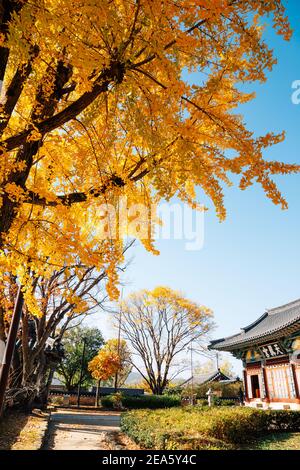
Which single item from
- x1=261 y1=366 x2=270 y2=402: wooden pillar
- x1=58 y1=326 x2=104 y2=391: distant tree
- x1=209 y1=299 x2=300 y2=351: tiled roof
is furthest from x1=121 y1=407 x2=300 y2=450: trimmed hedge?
x1=58 y1=326 x2=104 y2=391: distant tree

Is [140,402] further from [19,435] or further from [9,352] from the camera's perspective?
[9,352]

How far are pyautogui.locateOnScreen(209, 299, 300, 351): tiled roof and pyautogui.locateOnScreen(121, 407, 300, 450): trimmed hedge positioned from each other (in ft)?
10.9

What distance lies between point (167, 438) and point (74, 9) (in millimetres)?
8336

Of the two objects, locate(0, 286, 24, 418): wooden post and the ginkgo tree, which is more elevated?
the ginkgo tree

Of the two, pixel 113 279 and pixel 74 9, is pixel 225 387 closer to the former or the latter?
pixel 113 279

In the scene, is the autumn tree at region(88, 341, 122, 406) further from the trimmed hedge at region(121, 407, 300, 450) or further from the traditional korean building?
the trimmed hedge at region(121, 407, 300, 450)

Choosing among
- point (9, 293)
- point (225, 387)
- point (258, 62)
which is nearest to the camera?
point (258, 62)

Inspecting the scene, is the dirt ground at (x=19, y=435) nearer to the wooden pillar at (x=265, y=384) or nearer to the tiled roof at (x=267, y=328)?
the tiled roof at (x=267, y=328)

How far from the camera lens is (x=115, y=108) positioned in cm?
382

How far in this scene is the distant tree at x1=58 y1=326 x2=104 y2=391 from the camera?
114 feet

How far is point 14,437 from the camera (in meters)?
7.64

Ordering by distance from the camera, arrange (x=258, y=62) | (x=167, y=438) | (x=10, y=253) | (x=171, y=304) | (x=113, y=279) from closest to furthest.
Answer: (x=258, y=62) < (x=113, y=279) < (x=10, y=253) < (x=167, y=438) < (x=171, y=304)

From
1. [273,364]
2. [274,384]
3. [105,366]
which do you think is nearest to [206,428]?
[274,384]

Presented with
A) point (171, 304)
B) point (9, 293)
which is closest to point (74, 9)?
point (9, 293)
